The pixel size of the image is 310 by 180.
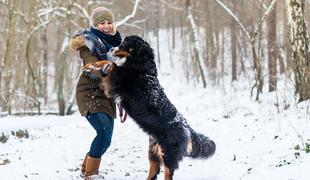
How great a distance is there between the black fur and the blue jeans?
384 millimetres

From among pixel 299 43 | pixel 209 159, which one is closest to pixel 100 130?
pixel 209 159

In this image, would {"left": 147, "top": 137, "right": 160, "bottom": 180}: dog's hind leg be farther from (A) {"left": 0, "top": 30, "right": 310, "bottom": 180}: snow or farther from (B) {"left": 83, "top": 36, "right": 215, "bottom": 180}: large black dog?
(A) {"left": 0, "top": 30, "right": 310, "bottom": 180}: snow

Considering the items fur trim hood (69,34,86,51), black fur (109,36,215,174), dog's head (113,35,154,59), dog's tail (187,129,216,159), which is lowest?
dog's tail (187,129,216,159)

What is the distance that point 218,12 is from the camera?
30.3 meters

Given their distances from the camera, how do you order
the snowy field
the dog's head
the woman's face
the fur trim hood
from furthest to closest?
the snowy field → the woman's face → the fur trim hood → the dog's head

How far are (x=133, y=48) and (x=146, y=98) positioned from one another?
22.9 inches

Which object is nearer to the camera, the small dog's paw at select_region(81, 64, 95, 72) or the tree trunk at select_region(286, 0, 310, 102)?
the small dog's paw at select_region(81, 64, 95, 72)

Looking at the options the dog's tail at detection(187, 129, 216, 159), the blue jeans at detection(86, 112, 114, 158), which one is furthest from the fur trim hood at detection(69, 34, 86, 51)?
the dog's tail at detection(187, 129, 216, 159)

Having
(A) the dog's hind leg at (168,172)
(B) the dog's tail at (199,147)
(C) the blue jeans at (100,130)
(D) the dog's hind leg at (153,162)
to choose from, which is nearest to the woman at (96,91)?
(C) the blue jeans at (100,130)

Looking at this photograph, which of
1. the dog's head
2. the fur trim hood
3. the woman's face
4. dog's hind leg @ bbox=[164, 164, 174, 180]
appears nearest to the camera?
the dog's head

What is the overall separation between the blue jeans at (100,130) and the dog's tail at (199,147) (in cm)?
102

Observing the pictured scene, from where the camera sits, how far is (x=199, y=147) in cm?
502

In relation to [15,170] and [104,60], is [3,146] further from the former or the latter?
[104,60]

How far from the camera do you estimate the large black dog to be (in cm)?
462
